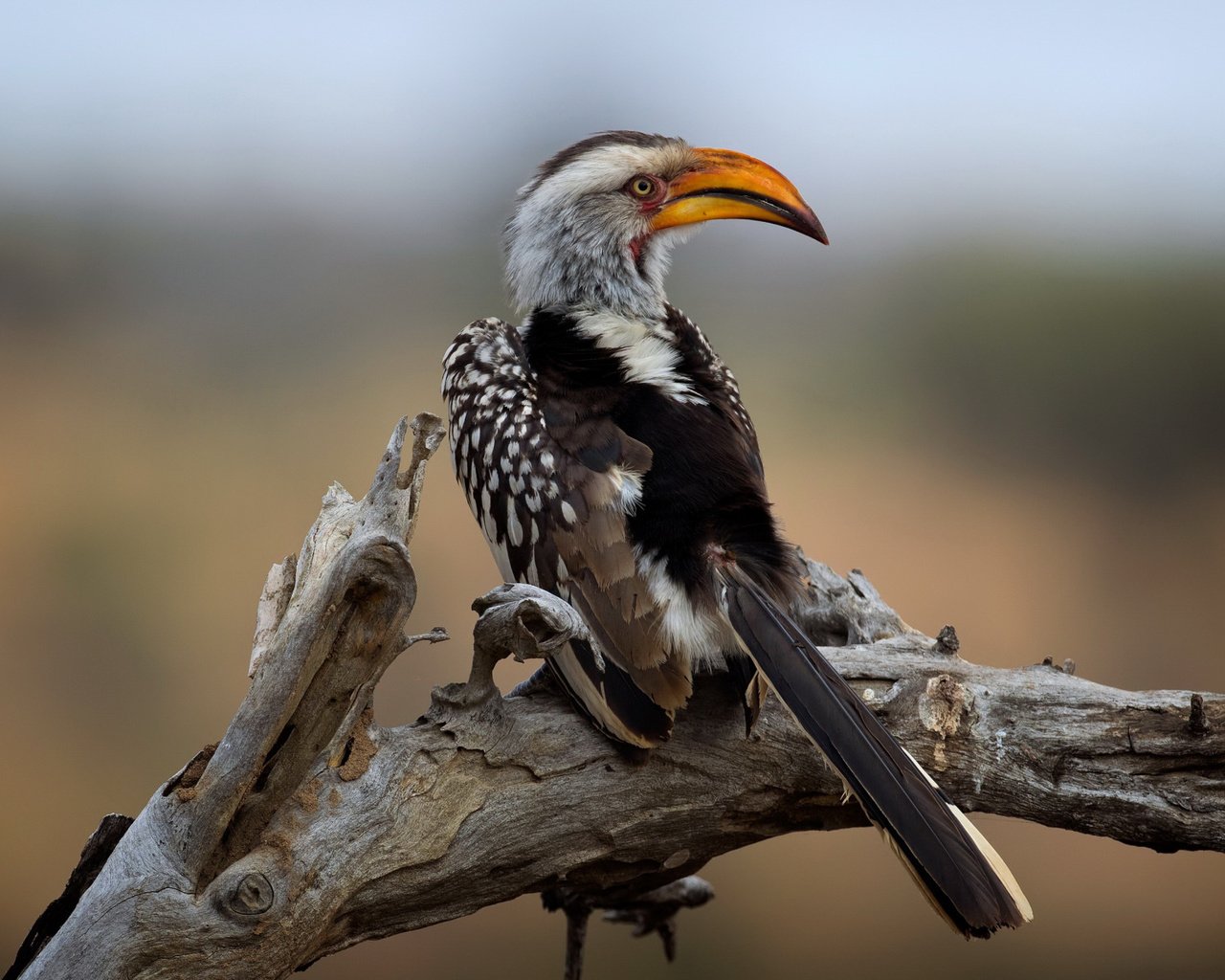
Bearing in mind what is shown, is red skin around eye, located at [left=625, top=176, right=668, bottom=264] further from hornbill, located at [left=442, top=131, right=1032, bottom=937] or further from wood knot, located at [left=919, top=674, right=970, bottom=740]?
wood knot, located at [left=919, top=674, right=970, bottom=740]

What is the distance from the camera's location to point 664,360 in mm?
2396

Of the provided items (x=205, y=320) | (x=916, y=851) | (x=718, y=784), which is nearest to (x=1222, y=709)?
(x=916, y=851)

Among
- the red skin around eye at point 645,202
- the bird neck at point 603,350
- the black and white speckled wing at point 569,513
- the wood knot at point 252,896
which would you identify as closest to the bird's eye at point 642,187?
the red skin around eye at point 645,202

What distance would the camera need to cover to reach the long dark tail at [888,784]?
156 centimetres

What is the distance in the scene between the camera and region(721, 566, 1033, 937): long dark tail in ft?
5.13

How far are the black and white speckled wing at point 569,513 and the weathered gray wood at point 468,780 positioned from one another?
5.6 inches

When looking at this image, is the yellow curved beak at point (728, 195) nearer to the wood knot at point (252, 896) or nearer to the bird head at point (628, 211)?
the bird head at point (628, 211)

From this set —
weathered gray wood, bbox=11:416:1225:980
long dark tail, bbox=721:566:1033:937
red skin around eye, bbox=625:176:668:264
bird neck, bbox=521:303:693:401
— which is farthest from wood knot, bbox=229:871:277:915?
red skin around eye, bbox=625:176:668:264

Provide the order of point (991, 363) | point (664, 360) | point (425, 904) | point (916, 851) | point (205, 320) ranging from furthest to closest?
point (991, 363)
point (205, 320)
point (664, 360)
point (425, 904)
point (916, 851)

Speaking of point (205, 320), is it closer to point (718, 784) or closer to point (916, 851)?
point (718, 784)

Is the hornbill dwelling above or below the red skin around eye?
below

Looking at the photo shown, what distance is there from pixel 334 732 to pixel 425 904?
376 mm

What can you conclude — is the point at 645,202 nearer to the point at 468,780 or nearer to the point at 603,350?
the point at 603,350

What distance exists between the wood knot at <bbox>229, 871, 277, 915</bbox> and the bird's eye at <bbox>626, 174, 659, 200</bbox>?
1.62 meters
